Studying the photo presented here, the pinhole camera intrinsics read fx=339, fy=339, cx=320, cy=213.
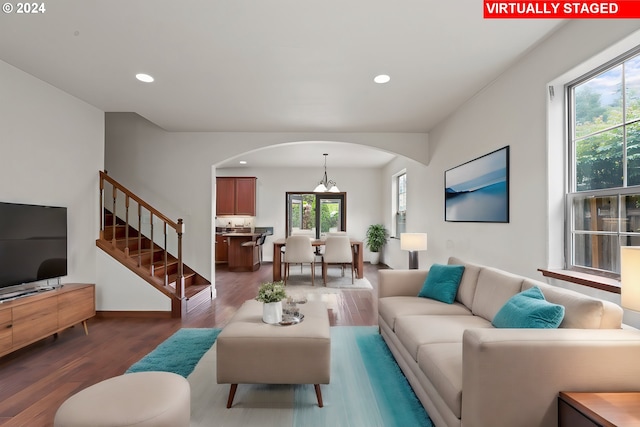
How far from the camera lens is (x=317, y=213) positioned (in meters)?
9.54

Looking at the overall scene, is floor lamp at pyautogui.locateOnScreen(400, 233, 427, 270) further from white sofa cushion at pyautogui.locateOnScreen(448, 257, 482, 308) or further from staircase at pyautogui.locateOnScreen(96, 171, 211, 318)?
staircase at pyautogui.locateOnScreen(96, 171, 211, 318)

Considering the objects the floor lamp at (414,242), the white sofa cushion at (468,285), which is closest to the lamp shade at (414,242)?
the floor lamp at (414,242)

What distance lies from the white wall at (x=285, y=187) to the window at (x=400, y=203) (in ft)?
4.44

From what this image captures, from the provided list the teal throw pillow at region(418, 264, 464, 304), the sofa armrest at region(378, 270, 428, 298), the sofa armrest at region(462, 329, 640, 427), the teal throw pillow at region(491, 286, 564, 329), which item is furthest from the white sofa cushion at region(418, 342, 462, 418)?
the sofa armrest at region(378, 270, 428, 298)

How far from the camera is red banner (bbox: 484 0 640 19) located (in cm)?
210

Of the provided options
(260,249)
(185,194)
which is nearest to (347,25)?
(185,194)

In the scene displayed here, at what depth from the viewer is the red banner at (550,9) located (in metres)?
2.10

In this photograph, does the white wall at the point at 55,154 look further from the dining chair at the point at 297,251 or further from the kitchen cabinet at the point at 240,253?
the kitchen cabinet at the point at 240,253

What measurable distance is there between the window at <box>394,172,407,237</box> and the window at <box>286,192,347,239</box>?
1.80 m

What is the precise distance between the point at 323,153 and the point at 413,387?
5523mm

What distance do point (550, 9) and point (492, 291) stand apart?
201 centimetres

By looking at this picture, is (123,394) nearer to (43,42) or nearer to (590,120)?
(43,42)

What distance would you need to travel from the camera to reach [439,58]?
9.66 feet

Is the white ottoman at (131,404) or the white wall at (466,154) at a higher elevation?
the white wall at (466,154)
